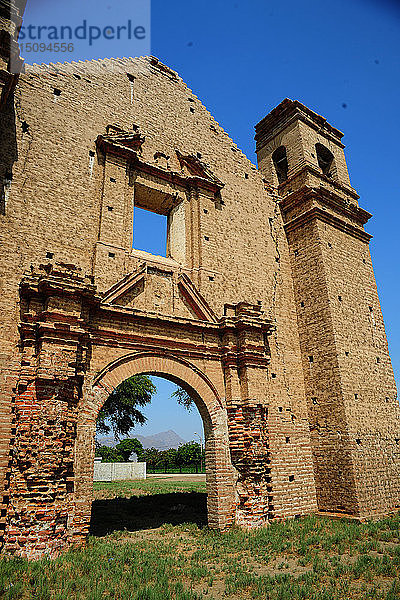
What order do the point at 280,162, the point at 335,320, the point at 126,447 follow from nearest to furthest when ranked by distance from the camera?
the point at 335,320, the point at 280,162, the point at 126,447

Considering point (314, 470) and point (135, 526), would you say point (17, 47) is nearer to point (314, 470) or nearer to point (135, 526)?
point (135, 526)

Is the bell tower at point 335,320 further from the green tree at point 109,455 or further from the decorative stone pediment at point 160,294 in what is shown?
the green tree at point 109,455

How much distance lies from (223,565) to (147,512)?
546cm

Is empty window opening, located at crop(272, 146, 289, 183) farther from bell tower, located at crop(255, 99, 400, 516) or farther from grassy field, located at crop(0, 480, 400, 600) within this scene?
grassy field, located at crop(0, 480, 400, 600)

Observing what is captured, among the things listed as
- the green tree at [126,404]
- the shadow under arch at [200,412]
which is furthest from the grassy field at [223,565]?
the green tree at [126,404]

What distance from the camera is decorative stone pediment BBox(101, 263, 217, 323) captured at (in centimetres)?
862

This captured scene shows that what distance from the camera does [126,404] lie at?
2642 cm

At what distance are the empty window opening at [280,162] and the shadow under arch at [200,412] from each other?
331 inches

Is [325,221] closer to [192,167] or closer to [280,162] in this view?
[280,162]

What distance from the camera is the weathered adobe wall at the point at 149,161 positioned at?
7.96 metres

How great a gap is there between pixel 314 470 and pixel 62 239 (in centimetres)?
807

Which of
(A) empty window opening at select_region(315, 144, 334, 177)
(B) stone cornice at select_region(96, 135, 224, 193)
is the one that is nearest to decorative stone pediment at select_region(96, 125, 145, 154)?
(B) stone cornice at select_region(96, 135, 224, 193)

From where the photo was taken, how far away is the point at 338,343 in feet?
34.2

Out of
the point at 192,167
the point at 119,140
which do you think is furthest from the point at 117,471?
the point at 119,140
